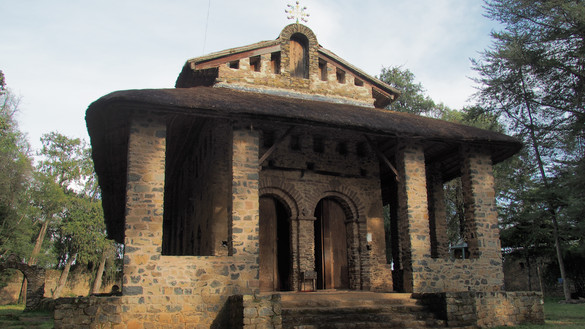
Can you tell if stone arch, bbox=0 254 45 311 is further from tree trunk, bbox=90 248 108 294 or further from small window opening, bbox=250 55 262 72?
small window opening, bbox=250 55 262 72

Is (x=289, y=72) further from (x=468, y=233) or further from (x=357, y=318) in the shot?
(x=357, y=318)

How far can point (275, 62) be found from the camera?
1488cm

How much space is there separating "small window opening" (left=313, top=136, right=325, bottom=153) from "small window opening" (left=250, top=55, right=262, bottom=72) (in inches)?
106

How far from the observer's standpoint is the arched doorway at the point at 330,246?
13.8m

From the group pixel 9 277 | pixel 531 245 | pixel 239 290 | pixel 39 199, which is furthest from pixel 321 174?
pixel 39 199

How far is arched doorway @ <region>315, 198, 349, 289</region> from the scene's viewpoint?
1376 cm

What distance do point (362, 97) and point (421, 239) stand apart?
5511 millimetres

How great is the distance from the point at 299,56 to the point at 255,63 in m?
1.43

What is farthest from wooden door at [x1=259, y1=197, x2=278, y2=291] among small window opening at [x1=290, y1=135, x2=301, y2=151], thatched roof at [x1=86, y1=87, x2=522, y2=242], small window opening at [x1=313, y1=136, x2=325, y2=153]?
thatched roof at [x1=86, y1=87, x2=522, y2=242]

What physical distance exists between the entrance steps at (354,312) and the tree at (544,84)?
11129 millimetres

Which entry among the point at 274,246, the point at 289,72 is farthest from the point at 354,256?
the point at 289,72

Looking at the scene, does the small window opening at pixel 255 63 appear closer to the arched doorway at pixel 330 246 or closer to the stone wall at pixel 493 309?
the arched doorway at pixel 330 246

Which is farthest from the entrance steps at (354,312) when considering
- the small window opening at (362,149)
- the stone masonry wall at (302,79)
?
the stone masonry wall at (302,79)

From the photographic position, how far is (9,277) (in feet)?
100
